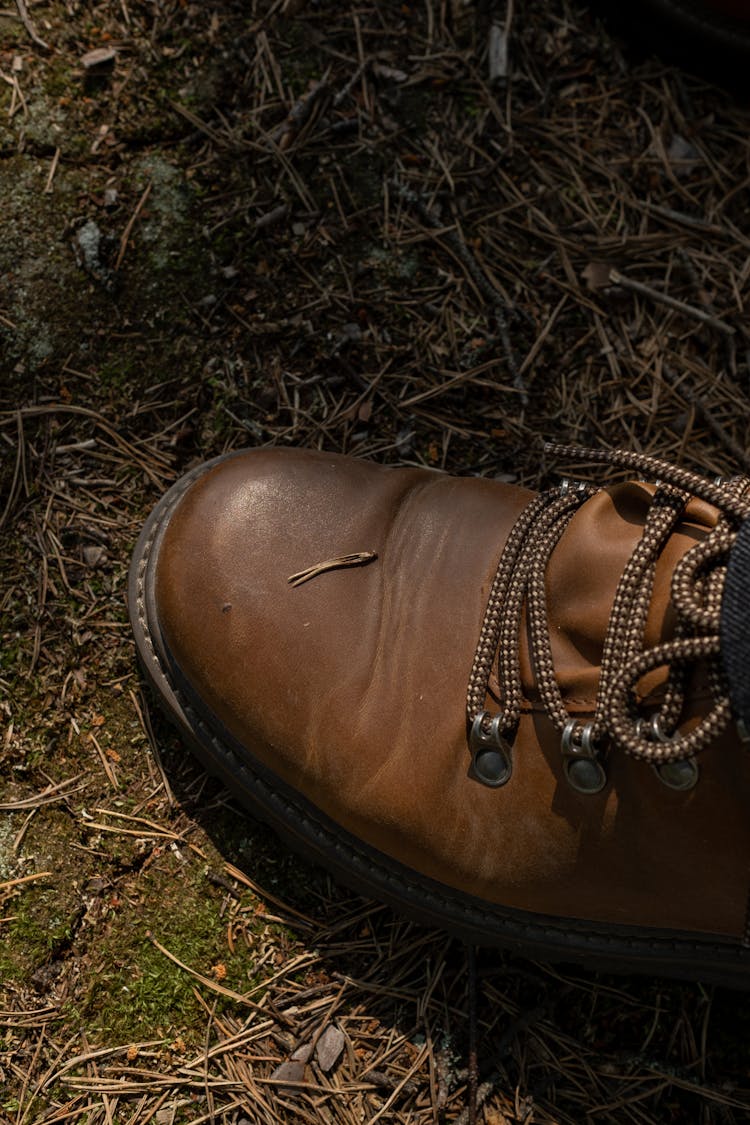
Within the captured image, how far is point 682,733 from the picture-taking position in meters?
1.43

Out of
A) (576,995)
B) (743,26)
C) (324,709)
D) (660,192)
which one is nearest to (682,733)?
(324,709)

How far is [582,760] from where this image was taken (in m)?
1.53

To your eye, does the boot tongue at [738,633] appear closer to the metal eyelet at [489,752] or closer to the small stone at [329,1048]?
the metal eyelet at [489,752]

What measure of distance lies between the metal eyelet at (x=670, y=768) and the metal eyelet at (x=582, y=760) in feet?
0.28

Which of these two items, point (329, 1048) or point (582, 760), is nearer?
point (582, 760)

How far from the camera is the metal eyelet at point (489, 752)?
159 cm

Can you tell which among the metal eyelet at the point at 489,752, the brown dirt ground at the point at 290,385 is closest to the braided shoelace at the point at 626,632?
the metal eyelet at the point at 489,752

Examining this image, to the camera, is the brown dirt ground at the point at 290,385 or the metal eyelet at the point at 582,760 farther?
the brown dirt ground at the point at 290,385

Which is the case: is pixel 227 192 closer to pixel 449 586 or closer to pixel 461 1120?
pixel 449 586

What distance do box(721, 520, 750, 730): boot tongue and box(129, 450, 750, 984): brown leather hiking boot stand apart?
3 centimetres

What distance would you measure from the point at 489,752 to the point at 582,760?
0.55 ft

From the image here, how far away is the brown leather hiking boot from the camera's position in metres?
1.47

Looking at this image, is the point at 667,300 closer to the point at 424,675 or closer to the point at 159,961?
the point at 424,675

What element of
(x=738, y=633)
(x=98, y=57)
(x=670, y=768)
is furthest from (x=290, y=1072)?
(x=98, y=57)
